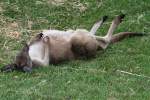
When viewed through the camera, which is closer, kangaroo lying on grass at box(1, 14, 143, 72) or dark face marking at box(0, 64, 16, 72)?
dark face marking at box(0, 64, 16, 72)

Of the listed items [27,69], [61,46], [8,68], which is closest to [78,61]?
[61,46]

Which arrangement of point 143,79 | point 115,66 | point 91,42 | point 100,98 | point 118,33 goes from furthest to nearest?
1. point 118,33
2. point 91,42
3. point 115,66
4. point 143,79
5. point 100,98

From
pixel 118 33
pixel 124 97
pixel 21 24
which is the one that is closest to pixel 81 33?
pixel 118 33

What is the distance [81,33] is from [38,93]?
94.9 inches

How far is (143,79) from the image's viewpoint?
315 inches

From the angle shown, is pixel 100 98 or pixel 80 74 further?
pixel 80 74

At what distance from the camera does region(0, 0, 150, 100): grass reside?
7.48 metres

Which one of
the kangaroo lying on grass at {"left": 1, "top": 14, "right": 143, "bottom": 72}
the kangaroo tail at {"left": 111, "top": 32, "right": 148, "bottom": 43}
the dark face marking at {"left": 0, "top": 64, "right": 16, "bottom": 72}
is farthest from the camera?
the kangaroo tail at {"left": 111, "top": 32, "right": 148, "bottom": 43}

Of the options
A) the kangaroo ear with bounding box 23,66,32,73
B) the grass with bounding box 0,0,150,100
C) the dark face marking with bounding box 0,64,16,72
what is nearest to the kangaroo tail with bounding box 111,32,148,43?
the grass with bounding box 0,0,150,100

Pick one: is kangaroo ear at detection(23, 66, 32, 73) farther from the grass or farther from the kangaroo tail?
the kangaroo tail

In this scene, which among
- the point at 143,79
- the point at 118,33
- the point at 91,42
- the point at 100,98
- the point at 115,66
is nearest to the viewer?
the point at 100,98

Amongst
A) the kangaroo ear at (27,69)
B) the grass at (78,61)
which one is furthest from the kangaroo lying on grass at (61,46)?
the kangaroo ear at (27,69)

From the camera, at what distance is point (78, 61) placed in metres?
9.30

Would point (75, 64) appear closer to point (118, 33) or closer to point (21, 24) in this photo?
point (118, 33)
